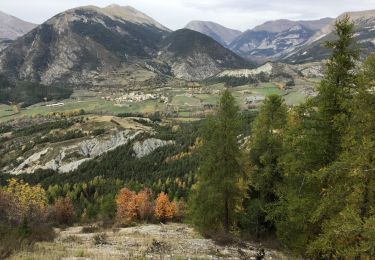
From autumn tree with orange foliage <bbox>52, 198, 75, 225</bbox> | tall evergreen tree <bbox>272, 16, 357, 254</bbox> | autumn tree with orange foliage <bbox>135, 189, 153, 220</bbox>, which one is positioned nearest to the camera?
tall evergreen tree <bbox>272, 16, 357, 254</bbox>

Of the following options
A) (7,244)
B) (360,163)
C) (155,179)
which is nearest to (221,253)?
(360,163)

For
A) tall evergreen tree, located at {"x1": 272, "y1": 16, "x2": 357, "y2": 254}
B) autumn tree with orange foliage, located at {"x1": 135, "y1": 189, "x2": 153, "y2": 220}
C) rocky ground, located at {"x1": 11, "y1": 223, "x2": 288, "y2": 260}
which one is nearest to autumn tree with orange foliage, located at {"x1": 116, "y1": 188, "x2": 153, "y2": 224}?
autumn tree with orange foliage, located at {"x1": 135, "y1": 189, "x2": 153, "y2": 220}

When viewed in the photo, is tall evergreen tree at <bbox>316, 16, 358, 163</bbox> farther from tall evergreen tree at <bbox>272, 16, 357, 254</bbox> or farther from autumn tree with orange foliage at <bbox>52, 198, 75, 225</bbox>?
autumn tree with orange foliage at <bbox>52, 198, 75, 225</bbox>

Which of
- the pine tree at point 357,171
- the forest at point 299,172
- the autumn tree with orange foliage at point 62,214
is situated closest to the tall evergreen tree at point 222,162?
the forest at point 299,172

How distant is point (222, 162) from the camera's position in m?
36.2

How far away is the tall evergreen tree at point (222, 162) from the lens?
3588cm

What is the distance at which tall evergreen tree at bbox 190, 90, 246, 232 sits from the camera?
3588 centimetres

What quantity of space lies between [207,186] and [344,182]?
16854 millimetres

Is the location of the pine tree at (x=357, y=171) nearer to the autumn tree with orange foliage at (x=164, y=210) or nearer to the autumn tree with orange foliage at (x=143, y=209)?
the autumn tree with orange foliage at (x=143, y=209)

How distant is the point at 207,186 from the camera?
37469 mm

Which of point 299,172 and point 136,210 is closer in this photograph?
point 299,172

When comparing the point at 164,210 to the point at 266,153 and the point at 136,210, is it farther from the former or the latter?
the point at 266,153

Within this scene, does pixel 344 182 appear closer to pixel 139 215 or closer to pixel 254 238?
pixel 254 238

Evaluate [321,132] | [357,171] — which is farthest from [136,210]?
[357,171]
